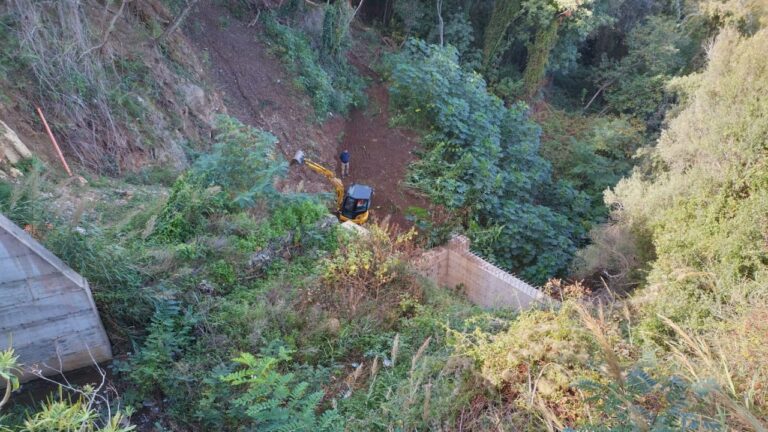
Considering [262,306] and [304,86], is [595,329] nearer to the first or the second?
[262,306]

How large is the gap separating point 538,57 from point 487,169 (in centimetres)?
748

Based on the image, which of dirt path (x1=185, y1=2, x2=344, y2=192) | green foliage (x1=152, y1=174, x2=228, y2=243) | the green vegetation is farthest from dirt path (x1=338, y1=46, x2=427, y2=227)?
green foliage (x1=152, y1=174, x2=228, y2=243)

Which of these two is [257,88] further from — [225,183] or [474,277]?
[474,277]

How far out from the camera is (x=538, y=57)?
16.8 meters

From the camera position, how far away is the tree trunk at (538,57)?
52.9ft

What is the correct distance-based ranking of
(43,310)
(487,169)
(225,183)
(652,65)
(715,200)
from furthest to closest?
(652,65) → (487,169) → (225,183) → (715,200) → (43,310)

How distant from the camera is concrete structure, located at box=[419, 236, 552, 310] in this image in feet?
26.9

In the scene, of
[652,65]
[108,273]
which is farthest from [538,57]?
[108,273]

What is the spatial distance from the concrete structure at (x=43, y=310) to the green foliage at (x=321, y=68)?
361 inches

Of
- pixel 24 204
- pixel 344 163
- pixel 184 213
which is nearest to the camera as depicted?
pixel 24 204

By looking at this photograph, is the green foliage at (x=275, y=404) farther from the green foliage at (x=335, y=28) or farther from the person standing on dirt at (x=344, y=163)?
the green foliage at (x=335, y=28)

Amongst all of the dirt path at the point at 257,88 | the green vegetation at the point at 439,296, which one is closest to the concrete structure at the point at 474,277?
the green vegetation at the point at 439,296

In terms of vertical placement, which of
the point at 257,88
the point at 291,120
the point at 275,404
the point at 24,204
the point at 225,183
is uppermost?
the point at 257,88

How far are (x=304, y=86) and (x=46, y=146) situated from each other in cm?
701
